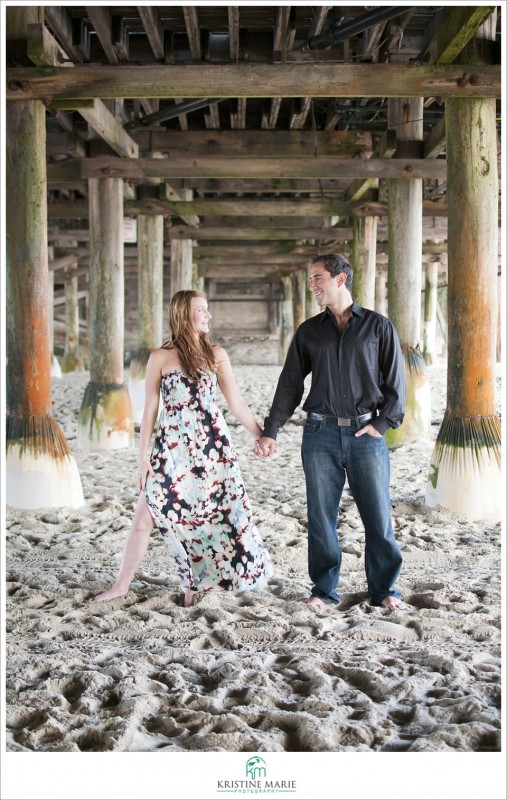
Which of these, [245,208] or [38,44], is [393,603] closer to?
[38,44]

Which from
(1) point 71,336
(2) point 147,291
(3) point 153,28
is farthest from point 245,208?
(1) point 71,336

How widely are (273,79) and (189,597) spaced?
12.1 feet

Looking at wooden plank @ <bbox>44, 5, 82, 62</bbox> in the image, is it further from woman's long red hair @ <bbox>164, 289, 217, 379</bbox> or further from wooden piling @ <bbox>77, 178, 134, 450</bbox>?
woman's long red hair @ <bbox>164, 289, 217, 379</bbox>

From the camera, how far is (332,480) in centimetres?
422

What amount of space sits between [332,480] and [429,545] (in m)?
1.56

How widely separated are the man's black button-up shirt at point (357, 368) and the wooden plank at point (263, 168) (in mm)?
5772

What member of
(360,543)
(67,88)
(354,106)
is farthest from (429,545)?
(354,106)

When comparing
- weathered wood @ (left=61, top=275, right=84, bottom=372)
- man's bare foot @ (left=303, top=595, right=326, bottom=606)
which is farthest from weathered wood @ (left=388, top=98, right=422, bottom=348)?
weathered wood @ (left=61, top=275, right=84, bottom=372)

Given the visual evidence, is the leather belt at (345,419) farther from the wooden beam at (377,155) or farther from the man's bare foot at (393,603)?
the wooden beam at (377,155)

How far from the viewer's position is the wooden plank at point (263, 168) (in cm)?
952

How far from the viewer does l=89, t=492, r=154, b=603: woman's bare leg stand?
4266 millimetres

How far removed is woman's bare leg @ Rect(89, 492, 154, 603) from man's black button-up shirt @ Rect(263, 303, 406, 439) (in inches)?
37.4

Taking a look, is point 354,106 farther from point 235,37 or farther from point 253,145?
point 235,37

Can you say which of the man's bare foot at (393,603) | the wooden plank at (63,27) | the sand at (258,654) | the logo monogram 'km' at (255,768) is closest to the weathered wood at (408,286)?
the wooden plank at (63,27)
